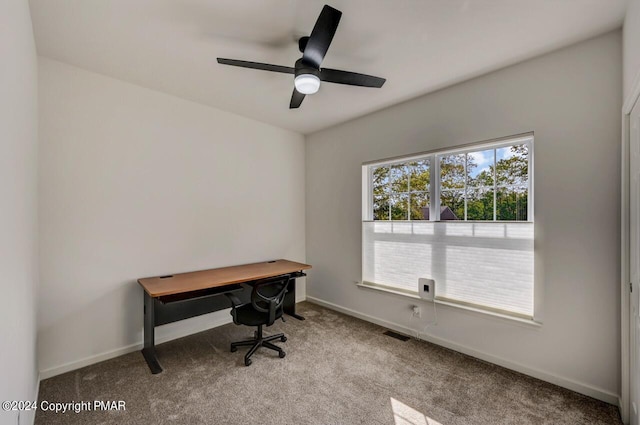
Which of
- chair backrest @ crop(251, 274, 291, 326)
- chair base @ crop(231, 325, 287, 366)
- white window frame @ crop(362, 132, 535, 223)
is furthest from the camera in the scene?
chair base @ crop(231, 325, 287, 366)

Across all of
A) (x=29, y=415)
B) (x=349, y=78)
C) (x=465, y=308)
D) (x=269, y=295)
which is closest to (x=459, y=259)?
(x=465, y=308)

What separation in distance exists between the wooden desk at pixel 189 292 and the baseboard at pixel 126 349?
0.19 m

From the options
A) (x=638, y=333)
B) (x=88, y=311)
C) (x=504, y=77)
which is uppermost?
(x=504, y=77)

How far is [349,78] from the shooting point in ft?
6.90

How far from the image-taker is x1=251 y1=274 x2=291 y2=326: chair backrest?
8.46 feet

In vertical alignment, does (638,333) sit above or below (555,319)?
above

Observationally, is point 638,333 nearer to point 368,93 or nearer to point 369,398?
point 369,398

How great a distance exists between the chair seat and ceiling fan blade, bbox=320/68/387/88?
208cm

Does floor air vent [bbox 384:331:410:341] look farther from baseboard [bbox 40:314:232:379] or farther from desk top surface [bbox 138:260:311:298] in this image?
baseboard [bbox 40:314:232:379]

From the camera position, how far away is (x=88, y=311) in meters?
2.57

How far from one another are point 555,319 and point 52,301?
409cm

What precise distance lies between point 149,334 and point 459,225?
10.4 feet

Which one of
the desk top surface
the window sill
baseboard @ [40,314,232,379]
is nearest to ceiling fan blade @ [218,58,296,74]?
the desk top surface

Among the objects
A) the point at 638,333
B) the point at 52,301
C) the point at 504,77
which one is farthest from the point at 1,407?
the point at 504,77
